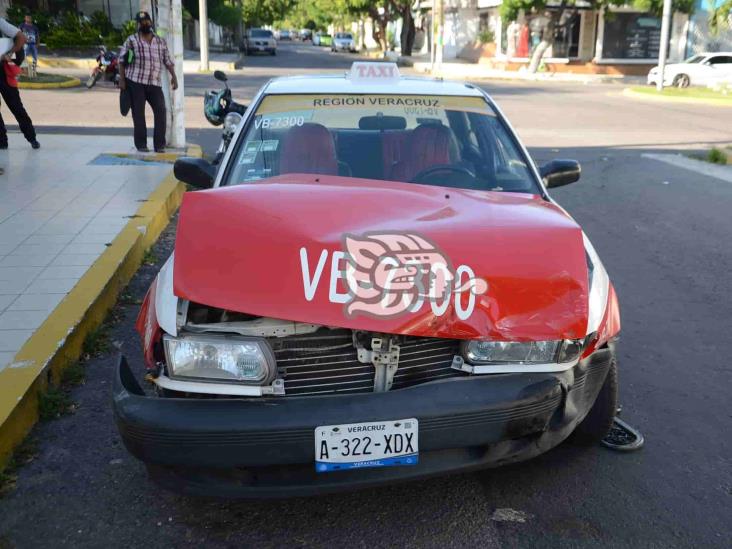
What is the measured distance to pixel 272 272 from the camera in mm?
2893

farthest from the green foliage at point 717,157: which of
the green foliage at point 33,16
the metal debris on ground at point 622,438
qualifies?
the green foliage at point 33,16

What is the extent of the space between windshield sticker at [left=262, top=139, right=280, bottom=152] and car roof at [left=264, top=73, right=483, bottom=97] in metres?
0.41

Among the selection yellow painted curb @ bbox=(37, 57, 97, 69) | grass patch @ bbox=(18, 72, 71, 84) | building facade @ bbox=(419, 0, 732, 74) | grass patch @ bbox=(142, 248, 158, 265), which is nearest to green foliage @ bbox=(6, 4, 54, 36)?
yellow painted curb @ bbox=(37, 57, 97, 69)

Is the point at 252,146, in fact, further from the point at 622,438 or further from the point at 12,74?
the point at 12,74

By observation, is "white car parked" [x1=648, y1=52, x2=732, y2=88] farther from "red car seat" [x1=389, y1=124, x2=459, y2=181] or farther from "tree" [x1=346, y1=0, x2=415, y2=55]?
"red car seat" [x1=389, y1=124, x2=459, y2=181]

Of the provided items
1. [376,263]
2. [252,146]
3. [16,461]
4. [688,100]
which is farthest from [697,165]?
[688,100]

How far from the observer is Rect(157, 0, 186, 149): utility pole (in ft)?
37.3

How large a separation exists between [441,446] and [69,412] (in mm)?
2184

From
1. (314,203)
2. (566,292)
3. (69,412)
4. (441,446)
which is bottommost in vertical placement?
(69,412)

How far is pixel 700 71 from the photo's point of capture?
31.4 meters

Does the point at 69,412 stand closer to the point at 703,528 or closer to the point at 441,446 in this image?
the point at 441,446

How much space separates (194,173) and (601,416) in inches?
95.8

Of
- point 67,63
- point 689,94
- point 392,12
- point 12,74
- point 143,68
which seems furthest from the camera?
point 392,12

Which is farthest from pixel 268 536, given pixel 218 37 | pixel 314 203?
pixel 218 37
